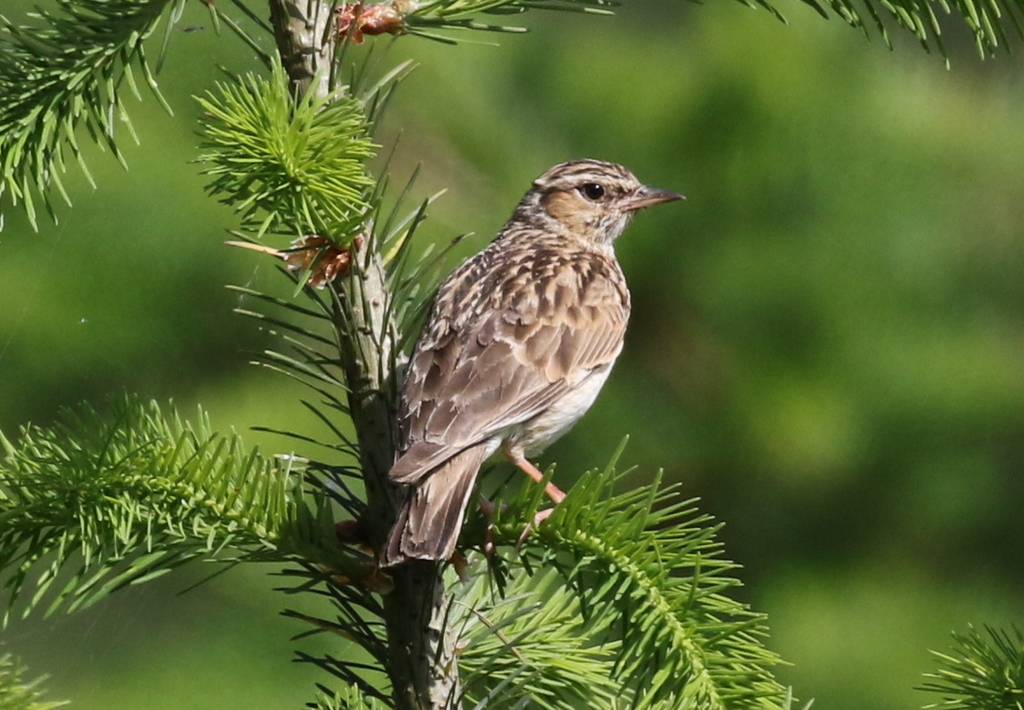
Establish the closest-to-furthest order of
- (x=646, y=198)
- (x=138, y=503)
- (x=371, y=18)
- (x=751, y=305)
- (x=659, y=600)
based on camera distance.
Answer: (x=659, y=600)
(x=138, y=503)
(x=371, y=18)
(x=646, y=198)
(x=751, y=305)

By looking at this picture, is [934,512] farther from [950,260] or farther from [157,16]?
[157,16]

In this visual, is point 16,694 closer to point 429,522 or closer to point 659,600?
point 429,522

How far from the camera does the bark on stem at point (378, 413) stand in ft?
7.23

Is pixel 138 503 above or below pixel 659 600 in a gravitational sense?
below

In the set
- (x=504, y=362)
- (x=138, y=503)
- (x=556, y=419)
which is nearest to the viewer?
(x=138, y=503)

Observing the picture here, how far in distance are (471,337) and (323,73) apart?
1186 millimetres

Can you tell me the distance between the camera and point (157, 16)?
7.02 ft

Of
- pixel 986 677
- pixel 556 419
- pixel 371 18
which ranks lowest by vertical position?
pixel 986 677

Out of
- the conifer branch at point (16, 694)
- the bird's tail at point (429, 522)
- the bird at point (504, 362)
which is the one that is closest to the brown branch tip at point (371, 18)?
the bird at point (504, 362)

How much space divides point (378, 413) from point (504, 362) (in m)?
0.92

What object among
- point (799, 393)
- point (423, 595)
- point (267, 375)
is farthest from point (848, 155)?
point (423, 595)

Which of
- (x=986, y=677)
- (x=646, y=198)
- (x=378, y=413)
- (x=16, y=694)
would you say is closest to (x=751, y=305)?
(x=646, y=198)

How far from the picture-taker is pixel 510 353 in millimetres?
3297

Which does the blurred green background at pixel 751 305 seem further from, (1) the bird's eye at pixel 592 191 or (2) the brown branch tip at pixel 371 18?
(2) the brown branch tip at pixel 371 18
